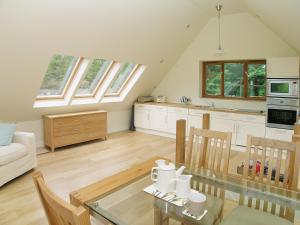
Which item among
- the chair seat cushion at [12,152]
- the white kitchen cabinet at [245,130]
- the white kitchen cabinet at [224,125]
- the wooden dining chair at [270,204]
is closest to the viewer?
the wooden dining chair at [270,204]

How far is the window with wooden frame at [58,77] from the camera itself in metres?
4.70

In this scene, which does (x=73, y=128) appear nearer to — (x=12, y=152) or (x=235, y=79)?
(x=12, y=152)

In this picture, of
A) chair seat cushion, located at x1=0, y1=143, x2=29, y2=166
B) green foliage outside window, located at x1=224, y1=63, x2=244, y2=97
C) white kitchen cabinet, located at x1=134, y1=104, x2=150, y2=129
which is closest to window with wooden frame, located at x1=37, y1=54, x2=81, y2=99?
chair seat cushion, located at x1=0, y1=143, x2=29, y2=166

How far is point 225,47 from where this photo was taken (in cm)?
564

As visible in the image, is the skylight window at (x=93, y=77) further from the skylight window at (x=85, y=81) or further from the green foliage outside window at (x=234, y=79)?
the green foliage outside window at (x=234, y=79)

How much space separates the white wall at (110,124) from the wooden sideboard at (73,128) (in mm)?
149

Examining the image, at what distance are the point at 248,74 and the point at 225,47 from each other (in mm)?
794

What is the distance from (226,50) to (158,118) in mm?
2290

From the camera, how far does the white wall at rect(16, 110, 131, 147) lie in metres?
5.09

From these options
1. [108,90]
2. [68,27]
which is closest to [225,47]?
[108,90]

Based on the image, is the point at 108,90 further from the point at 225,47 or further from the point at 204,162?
the point at 204,162

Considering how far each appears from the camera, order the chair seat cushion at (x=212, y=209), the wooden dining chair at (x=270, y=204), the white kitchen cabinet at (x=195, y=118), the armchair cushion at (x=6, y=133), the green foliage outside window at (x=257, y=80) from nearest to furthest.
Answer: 1. the chair seat cushion at (x=212, y=209)
2. the wooden dining chair at (x=270, y=204)
3. the armchair cushion at (x=6, y=133)
4. the green foliage outside window at (x=257, y=80)
5. the white kitchen cabinet at (x=195, y=118)

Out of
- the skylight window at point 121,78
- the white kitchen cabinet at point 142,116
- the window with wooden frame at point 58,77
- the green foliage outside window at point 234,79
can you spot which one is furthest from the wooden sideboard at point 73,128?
the green foliage outside window at point 234,79

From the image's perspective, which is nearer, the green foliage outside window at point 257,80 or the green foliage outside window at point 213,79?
the green foliage outside window at point 257,80
